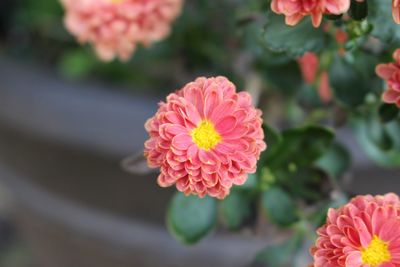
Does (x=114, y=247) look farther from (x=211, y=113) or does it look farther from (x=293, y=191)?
(x=211, y=113)

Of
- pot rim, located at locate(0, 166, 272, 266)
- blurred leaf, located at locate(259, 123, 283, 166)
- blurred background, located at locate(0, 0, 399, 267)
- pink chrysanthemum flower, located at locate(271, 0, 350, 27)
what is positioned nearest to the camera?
pink chrysanthemum flower, located at locate(271, 0, 350, 27)

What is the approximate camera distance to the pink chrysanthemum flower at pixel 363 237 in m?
0.32

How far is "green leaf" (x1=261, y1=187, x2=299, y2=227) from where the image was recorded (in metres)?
0.50

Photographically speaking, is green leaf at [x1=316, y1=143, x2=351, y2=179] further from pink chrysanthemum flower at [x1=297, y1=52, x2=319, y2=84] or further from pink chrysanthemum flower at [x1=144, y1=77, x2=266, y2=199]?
pink chrysanthemum flower at [x1=144, y1=77, x2=266, y2=199]

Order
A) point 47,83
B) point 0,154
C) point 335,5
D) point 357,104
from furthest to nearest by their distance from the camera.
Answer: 1. point 0,154
2. point 47,83
3. point 357,104
4. point 335,5


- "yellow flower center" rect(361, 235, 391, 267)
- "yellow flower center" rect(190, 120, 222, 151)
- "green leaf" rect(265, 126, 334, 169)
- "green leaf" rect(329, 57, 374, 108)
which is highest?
"green leaf" rect(329, 57, 374, 108)

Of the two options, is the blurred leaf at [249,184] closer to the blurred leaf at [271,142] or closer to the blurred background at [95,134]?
the blurred leaf at [271,142]

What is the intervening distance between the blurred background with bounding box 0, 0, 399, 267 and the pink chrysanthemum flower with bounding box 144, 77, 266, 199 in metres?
0.39

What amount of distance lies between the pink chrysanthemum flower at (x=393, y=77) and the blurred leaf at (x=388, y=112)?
46mm

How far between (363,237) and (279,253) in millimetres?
218

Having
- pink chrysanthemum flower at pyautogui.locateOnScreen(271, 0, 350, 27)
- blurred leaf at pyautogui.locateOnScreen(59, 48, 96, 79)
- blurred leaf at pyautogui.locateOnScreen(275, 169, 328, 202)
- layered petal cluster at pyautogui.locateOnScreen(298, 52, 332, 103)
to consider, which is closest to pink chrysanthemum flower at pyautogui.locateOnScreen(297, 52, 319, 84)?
layered petal cluster at pyautogui.locateOnScreen(298, 52, 332, 103)

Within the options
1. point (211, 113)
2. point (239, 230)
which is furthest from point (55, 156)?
point (211, 113)

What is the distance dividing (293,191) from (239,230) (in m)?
0.05

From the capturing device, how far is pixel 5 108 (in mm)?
893
